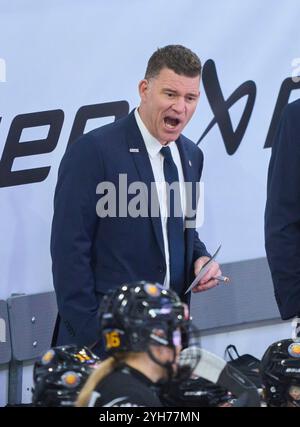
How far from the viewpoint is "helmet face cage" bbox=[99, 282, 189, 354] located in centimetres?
243

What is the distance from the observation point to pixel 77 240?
127 inches

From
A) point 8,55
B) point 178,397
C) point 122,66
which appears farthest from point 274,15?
point 178,397

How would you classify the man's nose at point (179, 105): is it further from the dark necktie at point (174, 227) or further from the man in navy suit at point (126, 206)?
the dark necktie at point (174, 227)

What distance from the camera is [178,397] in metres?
3.22

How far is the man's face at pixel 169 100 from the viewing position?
329cm

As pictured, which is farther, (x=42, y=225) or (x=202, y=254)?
(x=42, y=225)

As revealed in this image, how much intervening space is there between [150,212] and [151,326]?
96 centimetres

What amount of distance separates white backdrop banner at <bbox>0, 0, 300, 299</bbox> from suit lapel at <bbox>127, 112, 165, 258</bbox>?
668 millimetres

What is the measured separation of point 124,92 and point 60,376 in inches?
62.2

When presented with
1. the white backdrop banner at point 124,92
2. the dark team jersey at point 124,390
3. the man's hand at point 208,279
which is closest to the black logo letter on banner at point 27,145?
the white backdrop banner at point 124,92

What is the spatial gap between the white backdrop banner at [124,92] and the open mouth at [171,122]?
2.53 feet

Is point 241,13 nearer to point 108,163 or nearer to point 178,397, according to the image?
point 108,163

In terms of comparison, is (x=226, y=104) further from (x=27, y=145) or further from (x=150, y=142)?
(x=150, y=142)

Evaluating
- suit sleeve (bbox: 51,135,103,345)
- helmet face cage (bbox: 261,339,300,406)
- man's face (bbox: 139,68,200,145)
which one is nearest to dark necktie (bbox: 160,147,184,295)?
man's face (bbox: 139,68,200,145)
